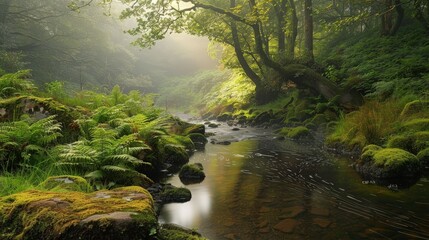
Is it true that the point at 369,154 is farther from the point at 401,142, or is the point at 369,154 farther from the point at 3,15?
the point at 3,15

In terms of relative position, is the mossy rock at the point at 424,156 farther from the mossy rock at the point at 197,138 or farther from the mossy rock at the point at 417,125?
the mossy rock at the point at 197,138

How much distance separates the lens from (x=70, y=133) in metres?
6.15

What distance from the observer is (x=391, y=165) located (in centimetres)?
561

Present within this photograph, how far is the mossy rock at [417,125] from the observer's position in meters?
6.88

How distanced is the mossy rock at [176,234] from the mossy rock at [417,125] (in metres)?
6.02

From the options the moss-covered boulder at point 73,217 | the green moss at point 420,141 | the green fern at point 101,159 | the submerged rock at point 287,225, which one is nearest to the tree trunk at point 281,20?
the green moss at point 420,141

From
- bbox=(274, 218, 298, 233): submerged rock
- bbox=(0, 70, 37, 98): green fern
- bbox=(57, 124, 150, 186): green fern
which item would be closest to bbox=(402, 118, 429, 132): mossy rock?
bbox=(274, 218, 298, 233): submerged rock

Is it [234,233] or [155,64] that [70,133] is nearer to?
[234,233]

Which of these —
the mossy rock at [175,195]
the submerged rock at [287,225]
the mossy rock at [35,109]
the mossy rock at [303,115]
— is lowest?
the submerged rock at [287,225]

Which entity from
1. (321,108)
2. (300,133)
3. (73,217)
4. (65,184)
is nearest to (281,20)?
(321,108)

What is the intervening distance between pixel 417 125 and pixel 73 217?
7224 mm

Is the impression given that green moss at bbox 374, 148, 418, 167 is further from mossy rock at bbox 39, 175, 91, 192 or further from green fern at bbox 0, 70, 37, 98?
green fern at bbox 0, 70, 37, 98

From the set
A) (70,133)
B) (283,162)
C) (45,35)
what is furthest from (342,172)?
(45,35)

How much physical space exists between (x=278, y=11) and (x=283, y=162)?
12941 mm
